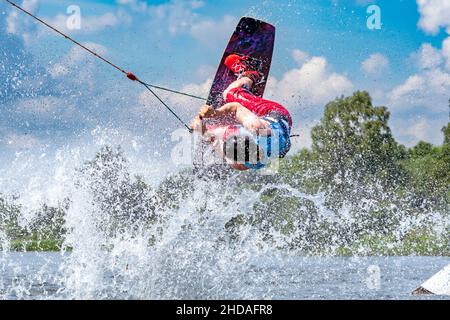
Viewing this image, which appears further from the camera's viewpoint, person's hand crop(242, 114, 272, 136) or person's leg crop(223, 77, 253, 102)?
person's leg crop(223, 77, 253, 102)

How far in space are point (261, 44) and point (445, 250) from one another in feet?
71.9

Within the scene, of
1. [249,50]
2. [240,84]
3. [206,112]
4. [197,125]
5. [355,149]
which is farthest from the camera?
[355,149]

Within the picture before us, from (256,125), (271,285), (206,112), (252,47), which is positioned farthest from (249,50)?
(271,285)

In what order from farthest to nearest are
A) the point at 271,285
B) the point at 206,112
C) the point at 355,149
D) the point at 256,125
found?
the point at 355,149 < the point at 271,285 < the point at 206,112 < the point at 256,125

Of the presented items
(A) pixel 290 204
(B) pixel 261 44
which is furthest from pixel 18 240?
(B) pixel 261 44

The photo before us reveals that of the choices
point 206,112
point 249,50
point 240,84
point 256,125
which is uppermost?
point 249,50

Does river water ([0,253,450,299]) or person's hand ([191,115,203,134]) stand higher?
person's hand ([191,115,203,134])

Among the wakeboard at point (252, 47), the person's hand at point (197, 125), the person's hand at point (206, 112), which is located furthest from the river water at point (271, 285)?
the wakeboard at point (252, 47)

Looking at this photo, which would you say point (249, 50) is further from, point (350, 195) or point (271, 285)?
point (350, 195)

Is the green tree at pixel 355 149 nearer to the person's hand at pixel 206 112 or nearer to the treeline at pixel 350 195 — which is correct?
the treeline at pixel 350 195

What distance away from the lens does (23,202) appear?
12.5 meters

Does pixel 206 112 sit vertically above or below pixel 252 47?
below

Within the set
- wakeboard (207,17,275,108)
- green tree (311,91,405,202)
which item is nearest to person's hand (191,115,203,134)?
wakeboard (207,17,275,108)

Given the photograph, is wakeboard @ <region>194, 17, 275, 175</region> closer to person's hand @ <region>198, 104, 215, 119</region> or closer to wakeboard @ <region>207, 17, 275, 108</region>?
wakeboard @ <region>207, 17, 275, 108</region>
